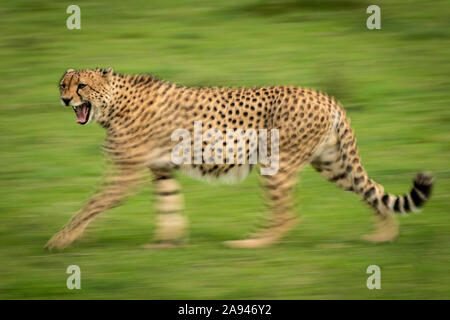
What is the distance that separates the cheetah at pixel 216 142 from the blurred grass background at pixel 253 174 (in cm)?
22

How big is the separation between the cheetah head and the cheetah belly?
0.72 meters

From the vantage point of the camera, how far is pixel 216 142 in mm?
7887

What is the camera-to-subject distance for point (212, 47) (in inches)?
485

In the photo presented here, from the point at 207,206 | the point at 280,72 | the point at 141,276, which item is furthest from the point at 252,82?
the point at 141,276

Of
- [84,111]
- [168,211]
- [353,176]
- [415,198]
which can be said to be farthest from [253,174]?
[415,198]

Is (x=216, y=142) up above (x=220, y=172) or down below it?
above

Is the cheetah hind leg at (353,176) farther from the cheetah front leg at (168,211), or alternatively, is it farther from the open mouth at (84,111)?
the open mouth at (84,111)

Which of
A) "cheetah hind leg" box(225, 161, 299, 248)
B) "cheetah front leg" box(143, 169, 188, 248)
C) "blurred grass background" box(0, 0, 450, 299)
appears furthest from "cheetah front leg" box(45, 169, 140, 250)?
"cheetah hind leg" box(225, 161, 299, 248)

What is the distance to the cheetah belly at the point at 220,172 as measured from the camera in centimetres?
791

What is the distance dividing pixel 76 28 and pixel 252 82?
2.41m

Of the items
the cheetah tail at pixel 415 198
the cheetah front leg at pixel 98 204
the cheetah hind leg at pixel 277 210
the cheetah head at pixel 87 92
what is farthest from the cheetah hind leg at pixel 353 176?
the cheetah head at pixel 87 92

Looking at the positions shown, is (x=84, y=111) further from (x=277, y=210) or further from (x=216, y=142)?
(x=277, y=210)

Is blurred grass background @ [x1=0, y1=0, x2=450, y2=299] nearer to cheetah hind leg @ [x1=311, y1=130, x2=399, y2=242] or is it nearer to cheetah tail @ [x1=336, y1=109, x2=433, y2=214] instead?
→ cheetah hind leg @ [x1=311, y1=130, x2=399, y2=242]

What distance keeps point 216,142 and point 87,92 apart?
96cm
